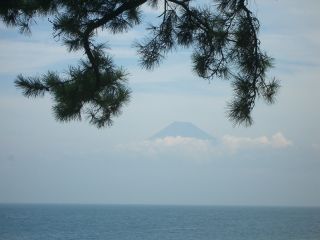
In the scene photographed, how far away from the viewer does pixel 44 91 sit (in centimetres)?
395

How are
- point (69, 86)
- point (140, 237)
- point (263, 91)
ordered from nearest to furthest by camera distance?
point (263, 91) → point (69, 86) → point (140, 237)

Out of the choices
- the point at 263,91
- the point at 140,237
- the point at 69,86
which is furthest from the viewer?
the point at 140,237

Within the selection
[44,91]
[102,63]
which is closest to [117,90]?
[102,63]

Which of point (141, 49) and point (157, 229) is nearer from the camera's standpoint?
point (141, 49)

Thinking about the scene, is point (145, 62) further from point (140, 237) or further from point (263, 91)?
point (140, 237)

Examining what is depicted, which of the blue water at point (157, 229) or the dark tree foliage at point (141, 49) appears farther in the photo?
the blue water at point (157, 229)

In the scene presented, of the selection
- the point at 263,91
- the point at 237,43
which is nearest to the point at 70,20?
the point at 237,43

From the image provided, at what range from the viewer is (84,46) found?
3.75 metres

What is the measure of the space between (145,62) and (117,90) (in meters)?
0.31

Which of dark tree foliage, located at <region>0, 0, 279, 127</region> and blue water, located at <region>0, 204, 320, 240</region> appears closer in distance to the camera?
dark tree foliage, located at <region>0, 0, 279, 127</region>

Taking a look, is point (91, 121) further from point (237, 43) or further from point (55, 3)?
point (237, 43)

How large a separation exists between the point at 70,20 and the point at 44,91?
0.59 meters

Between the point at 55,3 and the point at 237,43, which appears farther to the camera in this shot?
the point at 55,3

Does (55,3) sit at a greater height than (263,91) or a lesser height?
greater
